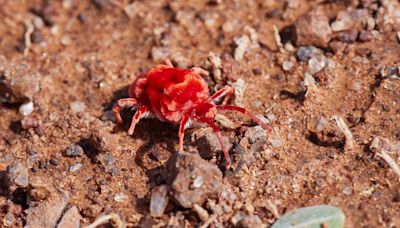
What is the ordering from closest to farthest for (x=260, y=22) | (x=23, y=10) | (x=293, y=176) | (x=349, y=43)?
(x=293, y=176)
(x=349, y=43)
(x=260, y=22)
(x=23, y=10)

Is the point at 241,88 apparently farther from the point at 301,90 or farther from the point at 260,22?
the point at 260,22

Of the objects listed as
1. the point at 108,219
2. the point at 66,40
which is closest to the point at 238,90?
the point at 108,219

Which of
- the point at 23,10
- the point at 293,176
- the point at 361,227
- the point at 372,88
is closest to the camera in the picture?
the point at 361,227

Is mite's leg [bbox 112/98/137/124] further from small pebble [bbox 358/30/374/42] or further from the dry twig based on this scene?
small pebble [bbox 358/30/374/42]

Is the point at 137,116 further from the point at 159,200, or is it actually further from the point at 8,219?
the point at 8,219

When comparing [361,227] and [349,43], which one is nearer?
[361,227]

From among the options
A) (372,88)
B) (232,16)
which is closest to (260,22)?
(232,16)
